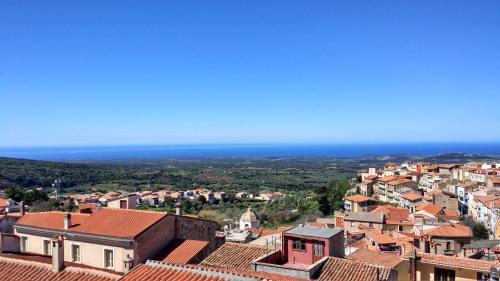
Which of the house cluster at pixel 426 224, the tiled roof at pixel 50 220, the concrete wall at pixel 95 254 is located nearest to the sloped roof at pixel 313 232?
the house cluster at pixel 426 224

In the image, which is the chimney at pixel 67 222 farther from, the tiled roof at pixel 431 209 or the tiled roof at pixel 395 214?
the tiled roof at pixel 431 209

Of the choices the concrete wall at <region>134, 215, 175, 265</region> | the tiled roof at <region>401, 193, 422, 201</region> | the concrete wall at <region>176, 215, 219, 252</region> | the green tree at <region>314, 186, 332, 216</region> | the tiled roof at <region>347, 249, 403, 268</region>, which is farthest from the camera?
the green tree at <region>314, 186, 332, 216</region>

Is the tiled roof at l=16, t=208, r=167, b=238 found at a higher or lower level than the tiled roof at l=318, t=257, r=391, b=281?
higher

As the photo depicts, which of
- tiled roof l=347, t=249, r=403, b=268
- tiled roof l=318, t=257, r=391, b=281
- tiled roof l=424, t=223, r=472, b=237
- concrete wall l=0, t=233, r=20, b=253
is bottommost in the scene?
tiled roof l=424, t=223, r=472, b=237

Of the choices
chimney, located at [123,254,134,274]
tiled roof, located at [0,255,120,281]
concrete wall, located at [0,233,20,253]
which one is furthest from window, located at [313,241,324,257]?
concrete wall, located at [0,233,20,253]

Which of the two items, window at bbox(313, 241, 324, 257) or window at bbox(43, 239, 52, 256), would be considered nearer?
window at bbox(313, 241, 324, 257)

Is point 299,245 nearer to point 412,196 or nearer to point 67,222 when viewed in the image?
point 67,222

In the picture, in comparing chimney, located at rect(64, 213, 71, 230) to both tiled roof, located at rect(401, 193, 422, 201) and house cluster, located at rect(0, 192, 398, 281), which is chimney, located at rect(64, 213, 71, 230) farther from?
tiled roof, located at rect(401, 193, 422, 201)

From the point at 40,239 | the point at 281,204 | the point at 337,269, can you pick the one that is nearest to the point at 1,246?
the point at 40,239

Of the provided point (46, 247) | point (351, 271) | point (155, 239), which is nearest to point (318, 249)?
point (351, 271)
